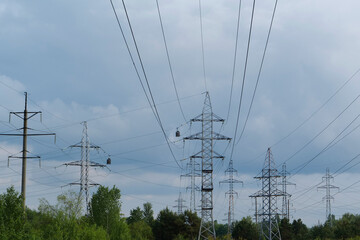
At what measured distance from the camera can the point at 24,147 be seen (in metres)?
50.1

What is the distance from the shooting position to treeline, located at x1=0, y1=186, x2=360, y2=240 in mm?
56406

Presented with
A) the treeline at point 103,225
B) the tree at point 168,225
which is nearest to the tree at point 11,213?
the treeline at point 103,225

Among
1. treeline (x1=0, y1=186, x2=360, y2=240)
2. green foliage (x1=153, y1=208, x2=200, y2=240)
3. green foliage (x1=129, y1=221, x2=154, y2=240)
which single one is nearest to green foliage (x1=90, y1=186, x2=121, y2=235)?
treeline (x1=0, y1=186, x2=360, y2=240)

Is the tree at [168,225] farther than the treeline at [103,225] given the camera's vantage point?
Yes

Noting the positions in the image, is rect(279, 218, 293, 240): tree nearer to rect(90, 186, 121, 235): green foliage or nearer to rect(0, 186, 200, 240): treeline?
rect(0, 186, 200, 240): treeline

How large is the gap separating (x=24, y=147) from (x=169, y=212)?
2891 inches

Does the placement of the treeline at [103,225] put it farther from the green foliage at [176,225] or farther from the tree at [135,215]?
the tree at [135,215]

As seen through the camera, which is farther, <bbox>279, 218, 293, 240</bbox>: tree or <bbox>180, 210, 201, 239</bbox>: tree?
<bbox>279, 218, 293, 240</bbox>: tree

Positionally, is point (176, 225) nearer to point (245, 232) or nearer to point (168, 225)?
point (168, 225)

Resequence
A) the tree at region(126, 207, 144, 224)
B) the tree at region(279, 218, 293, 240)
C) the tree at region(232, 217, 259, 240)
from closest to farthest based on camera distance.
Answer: the tree at region(279, 218, 293, 240) → the tree at region(232, 217, 259, 240) → the tree at region(126, 207, 144, 224)

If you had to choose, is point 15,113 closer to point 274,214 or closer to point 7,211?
point 7,211

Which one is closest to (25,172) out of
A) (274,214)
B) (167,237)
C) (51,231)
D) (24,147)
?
(24,147)

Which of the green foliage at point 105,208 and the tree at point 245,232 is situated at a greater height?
the green foliage at point 105,208

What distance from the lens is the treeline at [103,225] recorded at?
56.4 meters
